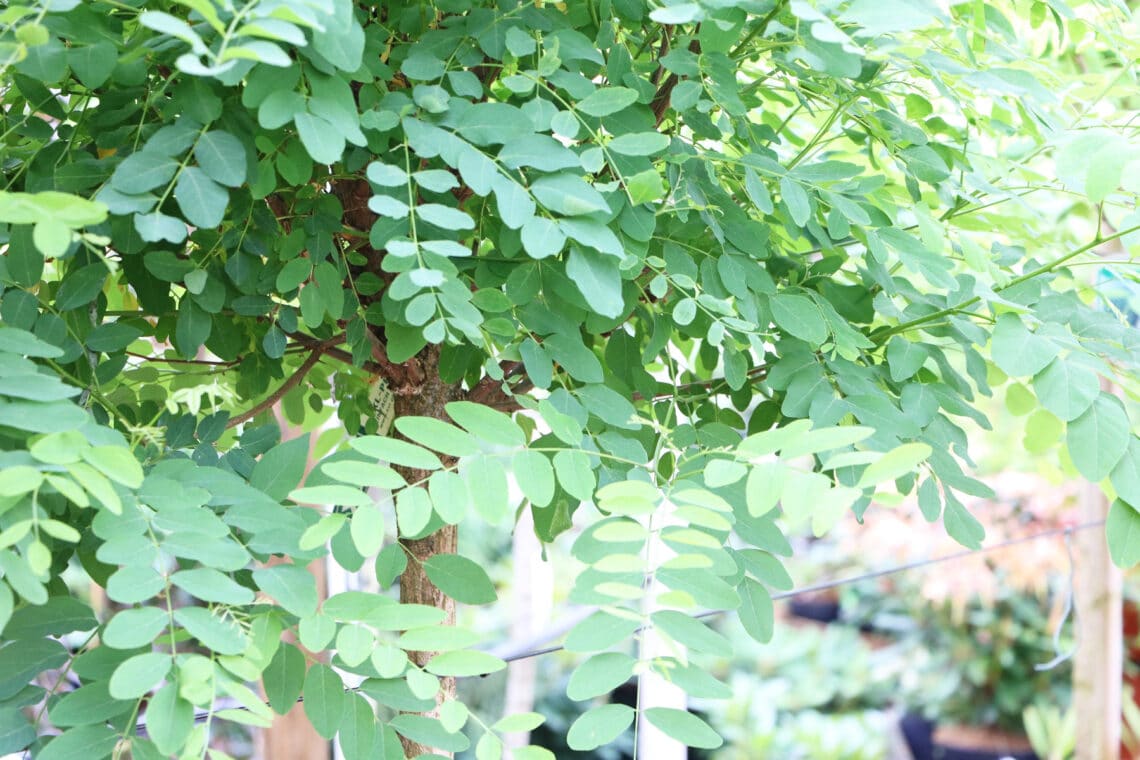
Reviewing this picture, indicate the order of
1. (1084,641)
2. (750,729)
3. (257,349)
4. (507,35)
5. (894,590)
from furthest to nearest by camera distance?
(894,590) → (750,729) → (1084,641) → (257,349) → (507,35)

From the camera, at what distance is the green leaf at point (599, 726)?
51 centimetres

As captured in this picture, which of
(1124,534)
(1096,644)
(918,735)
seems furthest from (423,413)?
(918,735)

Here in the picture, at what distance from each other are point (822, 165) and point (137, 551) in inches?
19.1

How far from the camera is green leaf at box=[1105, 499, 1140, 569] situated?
0.59 meters

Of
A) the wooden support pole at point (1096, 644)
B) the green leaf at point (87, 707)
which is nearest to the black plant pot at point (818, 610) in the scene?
the wooden support pole at point (1096, 644)

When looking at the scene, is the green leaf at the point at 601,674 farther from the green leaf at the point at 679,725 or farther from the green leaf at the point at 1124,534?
the green leaf at the point at 1124,534

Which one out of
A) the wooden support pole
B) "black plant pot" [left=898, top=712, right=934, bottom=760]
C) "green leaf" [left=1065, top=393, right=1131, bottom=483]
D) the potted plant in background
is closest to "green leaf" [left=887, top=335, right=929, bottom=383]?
"green leaf" [left=1065, top=393, right=1131, bottom=483]

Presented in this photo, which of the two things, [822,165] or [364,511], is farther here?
[822,165]

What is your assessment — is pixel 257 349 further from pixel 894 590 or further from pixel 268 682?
pixel 894 590

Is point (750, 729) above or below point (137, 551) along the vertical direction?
below

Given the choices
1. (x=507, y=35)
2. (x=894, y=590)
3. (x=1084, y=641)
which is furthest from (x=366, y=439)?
(x=894, y=590)

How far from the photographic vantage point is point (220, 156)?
0.54 metres

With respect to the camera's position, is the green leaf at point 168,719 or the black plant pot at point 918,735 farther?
the black plant pot at point 918,735

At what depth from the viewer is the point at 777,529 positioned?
625mm
